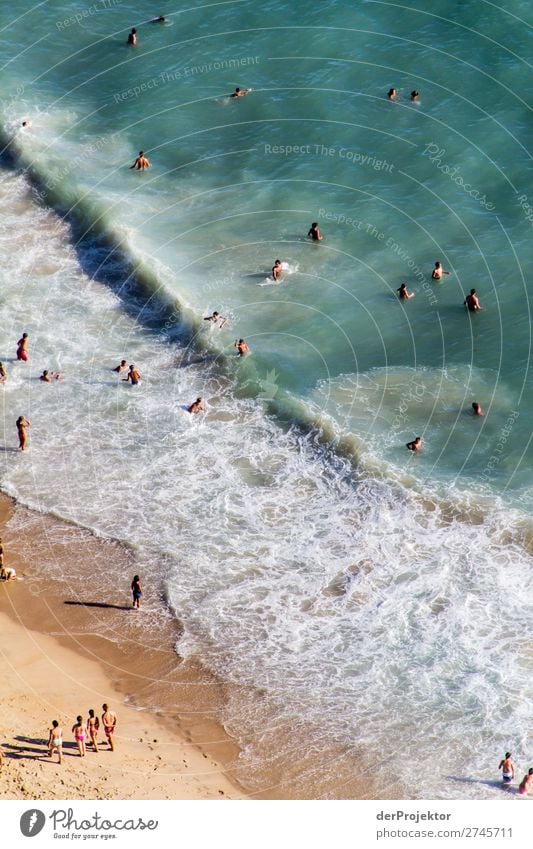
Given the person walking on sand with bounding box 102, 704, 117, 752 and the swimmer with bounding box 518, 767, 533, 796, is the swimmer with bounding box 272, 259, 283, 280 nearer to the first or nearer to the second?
the person walking on sand with bounding box 102, 704, 117, 752

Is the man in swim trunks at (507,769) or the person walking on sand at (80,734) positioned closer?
the man in swim trunks at (507,769)

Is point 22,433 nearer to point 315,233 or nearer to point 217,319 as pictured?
point 217,319

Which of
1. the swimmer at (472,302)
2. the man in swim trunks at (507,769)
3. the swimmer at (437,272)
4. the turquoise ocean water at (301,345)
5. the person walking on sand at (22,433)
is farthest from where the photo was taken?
the swimmer at (437,272)

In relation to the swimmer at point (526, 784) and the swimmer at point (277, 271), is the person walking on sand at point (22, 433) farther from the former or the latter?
the swimmer at point (526, 784)

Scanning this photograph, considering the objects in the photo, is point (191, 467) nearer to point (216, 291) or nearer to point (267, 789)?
point (216, 291)


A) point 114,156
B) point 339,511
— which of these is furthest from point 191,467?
point 114,156

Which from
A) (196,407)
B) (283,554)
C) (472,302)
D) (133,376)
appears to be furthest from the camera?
(472,302)

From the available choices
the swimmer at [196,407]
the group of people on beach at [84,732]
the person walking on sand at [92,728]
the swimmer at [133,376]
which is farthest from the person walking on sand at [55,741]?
the swimmer at [133,376]

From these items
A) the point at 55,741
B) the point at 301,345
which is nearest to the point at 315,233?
the point at 301,345
